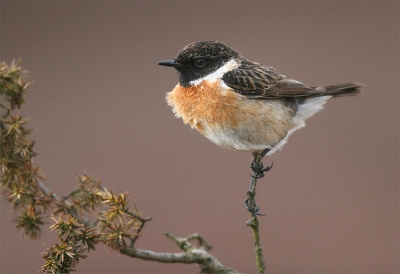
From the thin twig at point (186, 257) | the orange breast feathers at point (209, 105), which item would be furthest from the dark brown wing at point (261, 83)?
the thin twig at point (186, 257)

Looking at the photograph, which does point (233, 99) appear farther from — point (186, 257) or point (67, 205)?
point (67, 205)

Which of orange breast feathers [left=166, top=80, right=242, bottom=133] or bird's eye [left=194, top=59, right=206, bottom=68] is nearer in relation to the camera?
orange breast feathers [left=166, top=80, right=242, bottom=133]

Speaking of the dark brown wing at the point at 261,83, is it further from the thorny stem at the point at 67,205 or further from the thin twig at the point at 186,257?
the thorny stem at the point at 67,205

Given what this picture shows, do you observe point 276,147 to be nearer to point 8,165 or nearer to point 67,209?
point 67,209

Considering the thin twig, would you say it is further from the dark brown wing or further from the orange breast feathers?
the dark brown wing

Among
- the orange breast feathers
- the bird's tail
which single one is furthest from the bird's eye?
the bird's tail

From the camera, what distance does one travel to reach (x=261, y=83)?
352 centimetres

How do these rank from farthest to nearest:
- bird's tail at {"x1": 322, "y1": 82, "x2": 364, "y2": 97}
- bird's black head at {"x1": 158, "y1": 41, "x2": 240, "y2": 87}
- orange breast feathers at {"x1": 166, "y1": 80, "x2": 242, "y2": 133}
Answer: bird's tail at {"x1": 322, "y1": 82, "x2": 364, "y2": 97} < bird's black head at {"x1": 158, "y1": 41, "x2": 240, "y2": 87} < orange breast feathers at {"x1": 166, "y1": 80, "x2": 242, "y2": 133}

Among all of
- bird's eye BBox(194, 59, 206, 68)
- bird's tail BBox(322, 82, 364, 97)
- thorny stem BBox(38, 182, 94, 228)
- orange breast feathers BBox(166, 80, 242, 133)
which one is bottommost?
thorny stem BBox(38, 182, 94, 228)

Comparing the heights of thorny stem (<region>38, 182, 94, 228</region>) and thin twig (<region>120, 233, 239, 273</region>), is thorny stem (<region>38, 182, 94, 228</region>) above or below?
above

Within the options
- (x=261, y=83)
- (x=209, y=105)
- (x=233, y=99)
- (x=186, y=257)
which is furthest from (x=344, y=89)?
(x=186, y=257)

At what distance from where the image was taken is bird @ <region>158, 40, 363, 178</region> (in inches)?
129

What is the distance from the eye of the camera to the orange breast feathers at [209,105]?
3256mm

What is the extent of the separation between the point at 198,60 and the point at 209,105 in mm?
387
